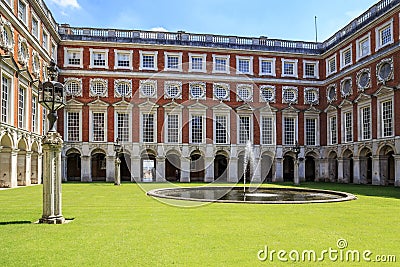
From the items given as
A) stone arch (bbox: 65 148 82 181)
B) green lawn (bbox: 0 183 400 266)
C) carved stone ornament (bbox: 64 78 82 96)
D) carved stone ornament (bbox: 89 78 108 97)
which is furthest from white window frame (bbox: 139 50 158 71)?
green lawn (bbox: 0 183 400 266)

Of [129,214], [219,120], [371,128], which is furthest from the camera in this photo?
[219,120]

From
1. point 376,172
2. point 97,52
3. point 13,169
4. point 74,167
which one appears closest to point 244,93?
point 376,172

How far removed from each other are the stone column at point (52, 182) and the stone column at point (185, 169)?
29972mm

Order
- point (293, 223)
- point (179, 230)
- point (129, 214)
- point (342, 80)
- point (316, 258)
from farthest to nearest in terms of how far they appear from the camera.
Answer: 1. point (342, 80)
2. point (129, 214)
3. point (293, 223)
4. point (179, 230)
5. point (316, 258)

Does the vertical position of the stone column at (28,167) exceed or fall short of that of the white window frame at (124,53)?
it falls short

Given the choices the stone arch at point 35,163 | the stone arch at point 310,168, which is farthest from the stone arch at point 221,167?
the stone arch at point 35,163

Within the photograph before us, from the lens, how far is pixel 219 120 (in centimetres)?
4325

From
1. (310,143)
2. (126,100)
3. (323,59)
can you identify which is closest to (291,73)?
(323,59)

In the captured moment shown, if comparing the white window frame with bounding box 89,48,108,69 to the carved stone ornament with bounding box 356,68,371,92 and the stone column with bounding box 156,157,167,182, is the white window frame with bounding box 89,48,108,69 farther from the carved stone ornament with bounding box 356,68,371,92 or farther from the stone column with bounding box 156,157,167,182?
the carved stone ornament with bounding box 356,68,371,92

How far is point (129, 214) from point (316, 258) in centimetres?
713

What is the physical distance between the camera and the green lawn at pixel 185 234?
760 centimetres

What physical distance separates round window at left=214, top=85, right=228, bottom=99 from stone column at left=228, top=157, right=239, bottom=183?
657 cm

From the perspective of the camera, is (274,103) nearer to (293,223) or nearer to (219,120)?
(219,120)

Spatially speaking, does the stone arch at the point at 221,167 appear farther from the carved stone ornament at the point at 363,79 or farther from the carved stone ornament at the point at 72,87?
the carved stone ornament at the point at 72,87
